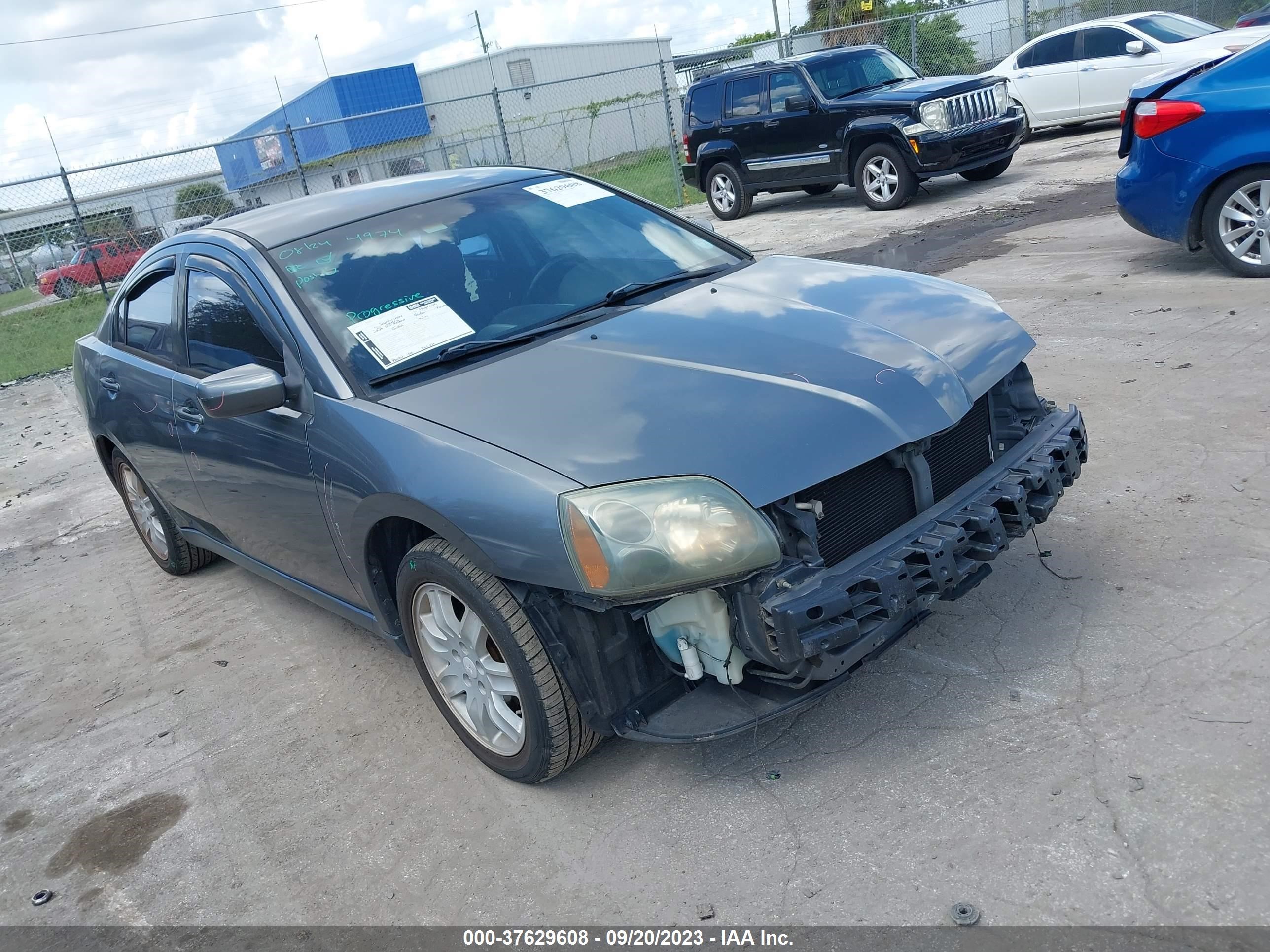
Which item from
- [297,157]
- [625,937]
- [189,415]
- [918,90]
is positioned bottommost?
[625,937]

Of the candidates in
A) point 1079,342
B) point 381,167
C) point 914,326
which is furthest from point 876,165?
point 381,167

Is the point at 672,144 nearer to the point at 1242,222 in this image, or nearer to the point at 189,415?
the point at 1242,222

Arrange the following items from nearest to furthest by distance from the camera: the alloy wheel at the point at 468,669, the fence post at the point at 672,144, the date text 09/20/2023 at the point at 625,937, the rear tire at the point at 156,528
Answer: the date text 09/20/2023 at the point at 625,937, the alloy wheel at the point at 468,669, the rear tire at the point at 156,528, the fence post at the point at 672,144

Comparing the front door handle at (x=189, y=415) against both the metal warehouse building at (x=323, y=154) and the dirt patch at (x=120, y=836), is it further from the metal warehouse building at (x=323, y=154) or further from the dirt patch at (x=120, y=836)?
the metal warehouse building at (x=323, y=154)

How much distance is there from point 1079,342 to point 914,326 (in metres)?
3.34

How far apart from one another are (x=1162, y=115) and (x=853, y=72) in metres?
7.38

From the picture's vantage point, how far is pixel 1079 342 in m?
6.13

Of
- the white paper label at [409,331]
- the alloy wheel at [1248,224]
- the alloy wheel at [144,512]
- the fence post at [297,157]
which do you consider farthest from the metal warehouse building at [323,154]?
the white paper label at [409,331]

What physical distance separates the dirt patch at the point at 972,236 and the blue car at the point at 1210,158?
7.46 ft

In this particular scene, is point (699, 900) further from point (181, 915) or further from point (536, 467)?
point (181, 915)

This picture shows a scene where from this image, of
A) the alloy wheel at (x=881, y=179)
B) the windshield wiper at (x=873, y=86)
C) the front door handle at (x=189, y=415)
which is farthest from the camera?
the windshield wiper at (x=873, y=86)

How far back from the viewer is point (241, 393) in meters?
3.26

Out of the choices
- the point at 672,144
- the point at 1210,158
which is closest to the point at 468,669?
the point at 1210,158

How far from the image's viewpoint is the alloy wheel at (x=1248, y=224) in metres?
6.41
